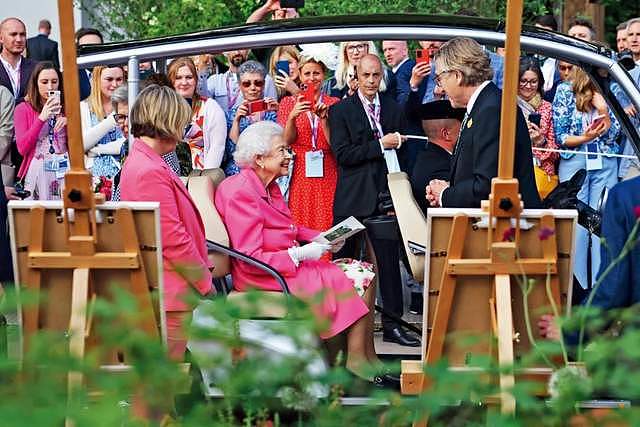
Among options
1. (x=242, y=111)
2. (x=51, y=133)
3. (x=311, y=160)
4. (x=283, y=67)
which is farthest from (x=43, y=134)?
(x=311, y=160)

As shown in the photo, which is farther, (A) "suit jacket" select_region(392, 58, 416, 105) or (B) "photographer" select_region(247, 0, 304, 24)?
(B) "photographer" select_region(247, 0, 304, 24)

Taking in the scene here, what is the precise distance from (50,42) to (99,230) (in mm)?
8841

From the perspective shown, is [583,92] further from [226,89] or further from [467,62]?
[467,62]

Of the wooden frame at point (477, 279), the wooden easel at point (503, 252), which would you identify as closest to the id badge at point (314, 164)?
the wooden frame at point (477, 279)

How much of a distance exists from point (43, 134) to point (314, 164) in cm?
194

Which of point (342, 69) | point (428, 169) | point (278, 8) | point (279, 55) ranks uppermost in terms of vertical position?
point (278, 8)

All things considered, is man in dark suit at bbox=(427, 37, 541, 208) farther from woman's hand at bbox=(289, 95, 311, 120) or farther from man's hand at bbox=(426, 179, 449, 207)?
woman's hand at bbox=(289, 95, 311, 120)

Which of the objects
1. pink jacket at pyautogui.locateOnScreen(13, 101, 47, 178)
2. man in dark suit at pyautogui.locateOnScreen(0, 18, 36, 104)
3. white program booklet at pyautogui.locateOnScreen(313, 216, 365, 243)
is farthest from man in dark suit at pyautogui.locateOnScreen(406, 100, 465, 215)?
man in dark suit at pyautogui.locateOnScreen(0, 18, 36, 104)

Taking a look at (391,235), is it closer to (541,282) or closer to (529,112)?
(529,112)

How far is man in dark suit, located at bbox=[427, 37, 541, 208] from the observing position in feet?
20.3

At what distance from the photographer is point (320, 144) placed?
8.84 m

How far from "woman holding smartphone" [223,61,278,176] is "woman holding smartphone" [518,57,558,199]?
168 cm

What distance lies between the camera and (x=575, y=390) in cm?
325

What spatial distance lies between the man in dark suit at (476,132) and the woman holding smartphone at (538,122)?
2.65m
